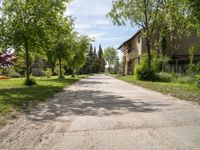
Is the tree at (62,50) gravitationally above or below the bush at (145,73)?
above

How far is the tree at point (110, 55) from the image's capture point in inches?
5591

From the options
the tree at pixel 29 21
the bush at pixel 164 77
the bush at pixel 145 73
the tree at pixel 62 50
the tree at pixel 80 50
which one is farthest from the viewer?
the tree at pixel 80 50

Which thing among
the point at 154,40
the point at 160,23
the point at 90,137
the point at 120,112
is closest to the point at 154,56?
the point at 160,23

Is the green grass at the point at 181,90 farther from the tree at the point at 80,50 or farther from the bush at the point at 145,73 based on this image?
the tree at the point at 80,50

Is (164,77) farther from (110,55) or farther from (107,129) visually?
(110,55)

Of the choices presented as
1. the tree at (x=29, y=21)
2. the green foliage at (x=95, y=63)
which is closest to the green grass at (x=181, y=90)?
the tree at (x=29, y=21)

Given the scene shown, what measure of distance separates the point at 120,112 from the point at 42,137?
12.9 ft

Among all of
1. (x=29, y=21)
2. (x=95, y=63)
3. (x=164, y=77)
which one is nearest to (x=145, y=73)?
(x=164, y=77)

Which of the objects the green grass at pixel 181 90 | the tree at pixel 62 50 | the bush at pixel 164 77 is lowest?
the green grass at pixel 181 90

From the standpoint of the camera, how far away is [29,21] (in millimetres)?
25500

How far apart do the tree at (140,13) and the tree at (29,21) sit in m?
14.3

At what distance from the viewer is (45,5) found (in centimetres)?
2544

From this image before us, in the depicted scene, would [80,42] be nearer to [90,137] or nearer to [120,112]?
[120,112]

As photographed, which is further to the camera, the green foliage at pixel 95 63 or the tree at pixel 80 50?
the green foliage at pixel 95 63
